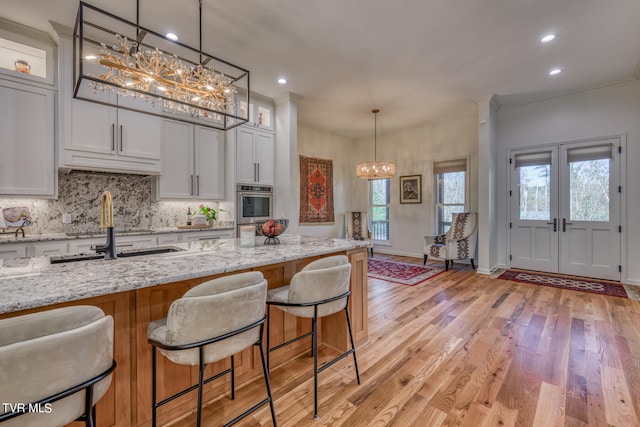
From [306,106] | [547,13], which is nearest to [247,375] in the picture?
[547,13]

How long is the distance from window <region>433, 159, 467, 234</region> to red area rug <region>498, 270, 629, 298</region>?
5.23 feet

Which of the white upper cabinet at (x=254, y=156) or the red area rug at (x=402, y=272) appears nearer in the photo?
the white upper cabinet at (x=254, y=156)

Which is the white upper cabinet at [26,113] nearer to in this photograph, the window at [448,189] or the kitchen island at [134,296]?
the kitchen island at [134,296]

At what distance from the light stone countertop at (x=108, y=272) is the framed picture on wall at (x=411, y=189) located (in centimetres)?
497

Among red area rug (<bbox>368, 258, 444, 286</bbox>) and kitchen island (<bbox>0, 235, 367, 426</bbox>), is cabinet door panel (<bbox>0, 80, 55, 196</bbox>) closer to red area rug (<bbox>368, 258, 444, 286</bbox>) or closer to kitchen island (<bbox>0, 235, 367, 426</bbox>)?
kitchen island (<bbox>0, 235, 367, 426</bbox>)

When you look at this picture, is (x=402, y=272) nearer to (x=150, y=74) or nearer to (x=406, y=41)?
(x=406, y=41)

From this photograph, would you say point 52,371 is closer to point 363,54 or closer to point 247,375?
point 247,375

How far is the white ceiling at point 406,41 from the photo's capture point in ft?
8.65

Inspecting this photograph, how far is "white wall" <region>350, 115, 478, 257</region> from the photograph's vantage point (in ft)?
18.9

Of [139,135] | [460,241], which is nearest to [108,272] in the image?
[139,135]

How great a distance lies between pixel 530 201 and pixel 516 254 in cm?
99

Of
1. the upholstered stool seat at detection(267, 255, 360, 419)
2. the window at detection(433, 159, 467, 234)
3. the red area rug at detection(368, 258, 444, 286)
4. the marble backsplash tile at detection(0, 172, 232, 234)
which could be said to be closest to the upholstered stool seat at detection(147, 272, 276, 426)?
the upholstered stool seat at detection(267, 255, 360, 419)

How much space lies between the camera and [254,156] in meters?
4.54

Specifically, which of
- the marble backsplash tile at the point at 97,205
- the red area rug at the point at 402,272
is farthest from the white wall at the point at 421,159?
the marble backsplash tile at the point at 97,205
